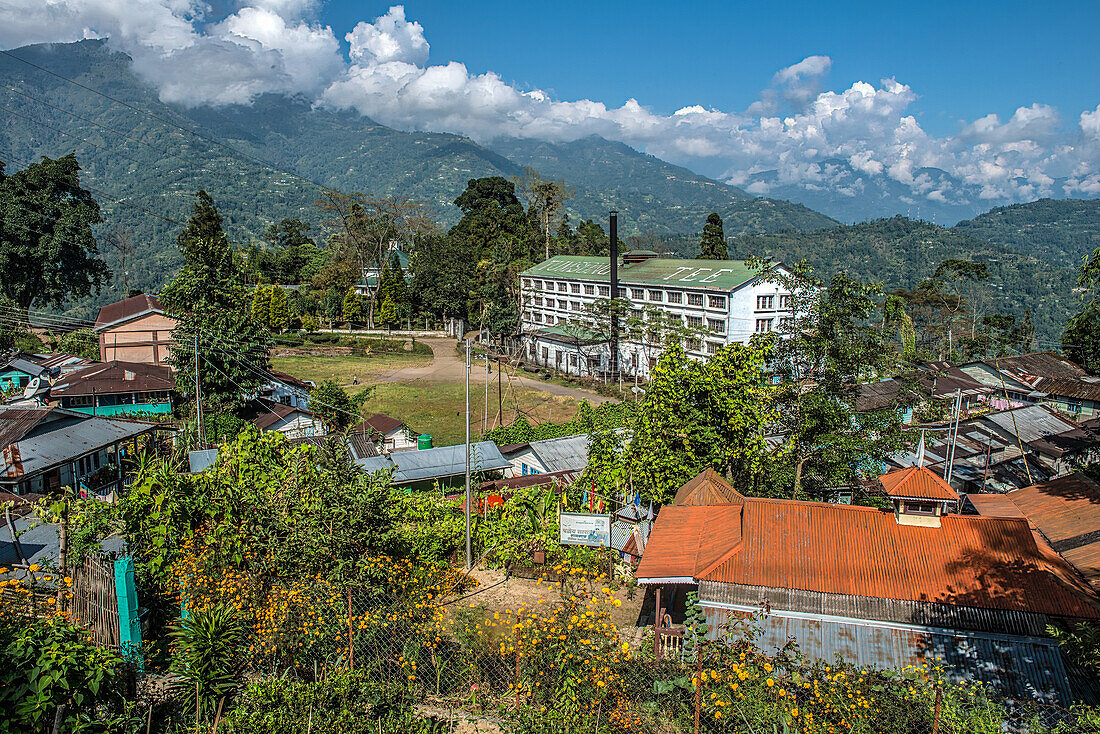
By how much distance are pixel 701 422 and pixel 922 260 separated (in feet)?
317

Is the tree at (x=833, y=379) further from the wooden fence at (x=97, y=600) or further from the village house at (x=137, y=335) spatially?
the village house at (x=137, y=335)

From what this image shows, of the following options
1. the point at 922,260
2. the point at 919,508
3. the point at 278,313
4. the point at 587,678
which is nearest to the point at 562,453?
the point at 919,508

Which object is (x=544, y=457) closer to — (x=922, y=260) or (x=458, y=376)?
(x=458, y=376)

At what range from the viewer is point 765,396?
41.4 ft

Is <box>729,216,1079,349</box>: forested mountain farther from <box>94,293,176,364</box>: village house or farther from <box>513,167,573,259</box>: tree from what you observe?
<box>94,293,176,364</box>: village house

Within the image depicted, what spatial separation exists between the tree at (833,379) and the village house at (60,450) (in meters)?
13.7

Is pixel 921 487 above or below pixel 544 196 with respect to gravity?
below

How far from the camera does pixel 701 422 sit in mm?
12508

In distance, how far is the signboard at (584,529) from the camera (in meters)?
11.1

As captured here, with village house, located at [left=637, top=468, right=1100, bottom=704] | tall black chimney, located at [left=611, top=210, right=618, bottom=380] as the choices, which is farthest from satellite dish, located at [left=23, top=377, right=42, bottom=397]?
tall black chimney, located at [left=611, top=210, right=618, bottom=380]

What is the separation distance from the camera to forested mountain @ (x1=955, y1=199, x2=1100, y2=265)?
469 ft

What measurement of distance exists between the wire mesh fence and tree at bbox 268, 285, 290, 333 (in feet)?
133

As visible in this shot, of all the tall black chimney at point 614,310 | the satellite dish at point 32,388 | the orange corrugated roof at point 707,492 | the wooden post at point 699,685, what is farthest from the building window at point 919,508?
the tall black chimney at point 614,310

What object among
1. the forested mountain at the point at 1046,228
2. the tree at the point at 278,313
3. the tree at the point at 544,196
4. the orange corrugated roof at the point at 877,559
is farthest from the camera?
the forested mountain at the point at 1046,228
